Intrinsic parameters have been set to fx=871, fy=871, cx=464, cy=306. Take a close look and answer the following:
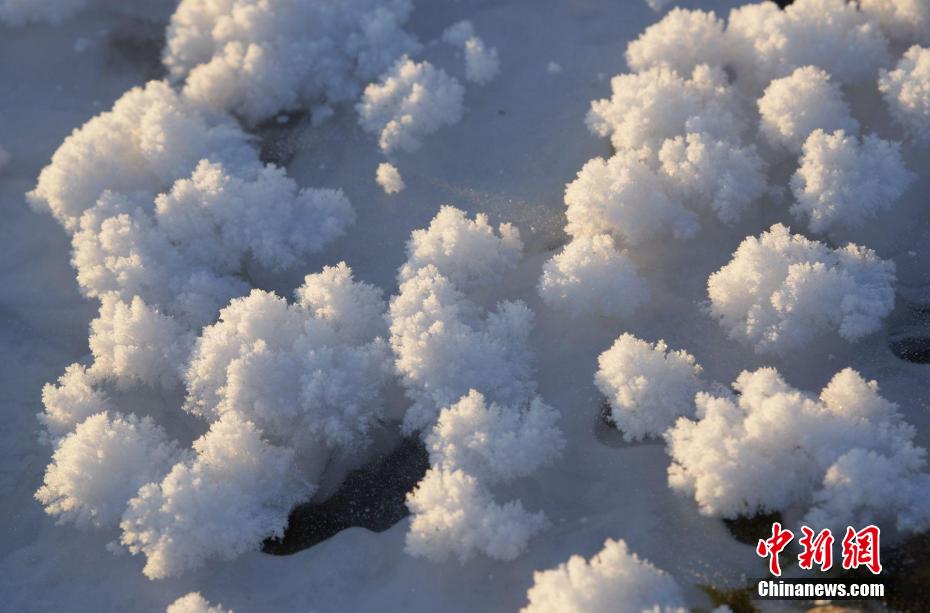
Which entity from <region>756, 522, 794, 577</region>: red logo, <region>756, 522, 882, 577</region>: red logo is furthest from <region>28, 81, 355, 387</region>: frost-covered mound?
<region>756, 522, 882, 577</region>: red logo

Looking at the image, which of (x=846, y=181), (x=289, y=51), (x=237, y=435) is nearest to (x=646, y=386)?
(x=846, y=181)

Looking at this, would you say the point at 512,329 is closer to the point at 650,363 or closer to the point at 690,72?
the point at 650,363

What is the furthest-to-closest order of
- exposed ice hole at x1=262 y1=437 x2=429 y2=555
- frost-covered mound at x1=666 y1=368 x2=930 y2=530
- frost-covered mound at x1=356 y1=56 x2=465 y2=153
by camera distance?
frost-covered mound at x1=356 y1=56 x2=465 y2=153, exposed ice hole at x1=262 y1=437 x2=429 y2=555, frost-covered mound at x1=666 y1=368 x2=930 y2=530

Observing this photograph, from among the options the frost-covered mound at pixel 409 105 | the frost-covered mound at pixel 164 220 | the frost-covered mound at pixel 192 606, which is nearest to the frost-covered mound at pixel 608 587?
the frost-covered mound at pixel 192 606

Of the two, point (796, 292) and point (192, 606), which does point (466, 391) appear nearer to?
point (192, 606)

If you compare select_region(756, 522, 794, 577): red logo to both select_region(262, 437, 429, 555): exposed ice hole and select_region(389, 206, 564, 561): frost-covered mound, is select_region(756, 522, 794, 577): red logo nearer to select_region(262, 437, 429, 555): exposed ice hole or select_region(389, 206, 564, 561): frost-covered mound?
select_region(389, 206, 564, 561): frost-covered mound

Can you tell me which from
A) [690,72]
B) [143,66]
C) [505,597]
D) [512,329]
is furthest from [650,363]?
[143,66]
